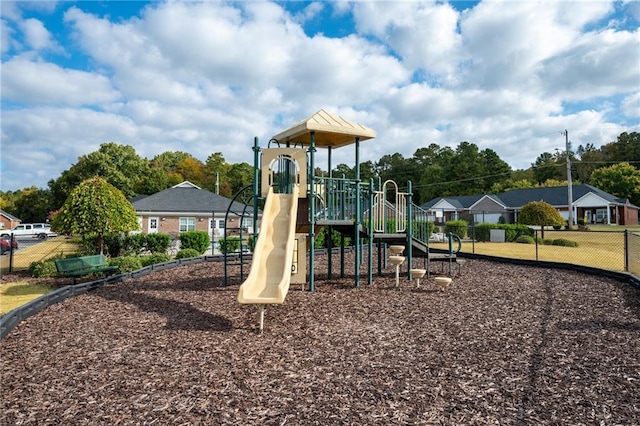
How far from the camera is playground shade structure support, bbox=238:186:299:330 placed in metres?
5.88

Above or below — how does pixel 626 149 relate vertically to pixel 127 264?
above

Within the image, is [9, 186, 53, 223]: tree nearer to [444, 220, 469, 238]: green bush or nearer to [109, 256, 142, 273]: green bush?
[109, 256, 142, 273]: green bush

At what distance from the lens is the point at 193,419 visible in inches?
129

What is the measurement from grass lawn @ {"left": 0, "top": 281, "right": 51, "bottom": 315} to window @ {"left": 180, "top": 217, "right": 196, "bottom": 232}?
18.7 metres

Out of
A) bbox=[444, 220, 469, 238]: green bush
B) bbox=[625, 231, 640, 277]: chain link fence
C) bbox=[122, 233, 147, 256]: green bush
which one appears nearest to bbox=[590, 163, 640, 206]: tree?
bbox=[444, 220, 469, 238]: green bush

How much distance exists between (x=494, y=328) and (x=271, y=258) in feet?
12.3

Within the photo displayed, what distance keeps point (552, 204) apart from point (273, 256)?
4488 centimetres

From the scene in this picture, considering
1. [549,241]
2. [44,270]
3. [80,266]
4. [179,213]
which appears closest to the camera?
[80,266]

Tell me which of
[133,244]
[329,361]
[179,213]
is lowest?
[329,361]

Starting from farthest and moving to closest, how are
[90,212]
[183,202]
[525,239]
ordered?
[183,202] → [525,239] → [90,212]

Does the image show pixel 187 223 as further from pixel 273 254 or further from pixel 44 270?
pixel 273 254

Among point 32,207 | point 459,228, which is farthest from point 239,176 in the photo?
point 459,228

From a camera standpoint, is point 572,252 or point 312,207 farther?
point 572,252

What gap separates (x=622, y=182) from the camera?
51.1 m
